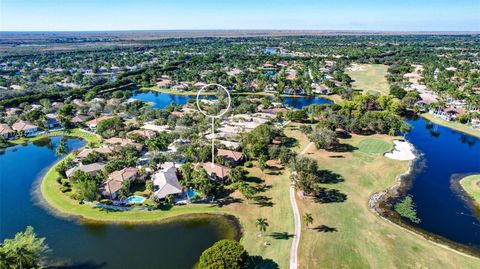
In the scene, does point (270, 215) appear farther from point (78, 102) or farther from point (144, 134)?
point (78, 102)

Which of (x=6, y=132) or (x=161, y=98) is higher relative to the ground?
(x=161, y=98)

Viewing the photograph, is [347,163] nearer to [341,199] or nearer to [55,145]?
[341,199]

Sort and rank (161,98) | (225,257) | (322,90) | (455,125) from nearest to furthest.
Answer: (225,257), (455,125), (161,98), (322,90)

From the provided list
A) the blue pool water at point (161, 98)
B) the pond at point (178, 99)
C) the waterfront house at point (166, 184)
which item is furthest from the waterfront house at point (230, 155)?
the blue pool water at point (161, 98)

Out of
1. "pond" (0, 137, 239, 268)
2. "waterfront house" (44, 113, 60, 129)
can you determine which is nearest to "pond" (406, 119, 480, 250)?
"pond" (0, 137, 239, 268)

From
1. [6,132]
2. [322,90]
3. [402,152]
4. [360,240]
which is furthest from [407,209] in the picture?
[6,132]

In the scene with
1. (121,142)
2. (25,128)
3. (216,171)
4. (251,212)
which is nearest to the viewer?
(251,212)

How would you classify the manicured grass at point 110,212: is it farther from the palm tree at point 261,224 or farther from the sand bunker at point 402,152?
the sand bunker at point 402,152
